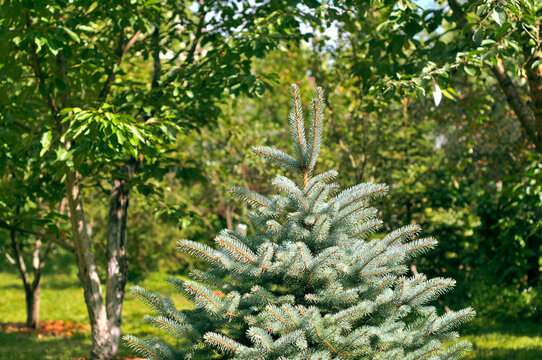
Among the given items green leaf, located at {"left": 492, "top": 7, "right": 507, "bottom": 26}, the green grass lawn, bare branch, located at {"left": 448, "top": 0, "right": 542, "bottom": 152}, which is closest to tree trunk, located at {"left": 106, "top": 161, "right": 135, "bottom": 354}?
the green grass lawn

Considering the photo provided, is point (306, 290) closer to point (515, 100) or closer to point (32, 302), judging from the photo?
point (515, 100)

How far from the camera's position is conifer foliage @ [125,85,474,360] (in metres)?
2.59

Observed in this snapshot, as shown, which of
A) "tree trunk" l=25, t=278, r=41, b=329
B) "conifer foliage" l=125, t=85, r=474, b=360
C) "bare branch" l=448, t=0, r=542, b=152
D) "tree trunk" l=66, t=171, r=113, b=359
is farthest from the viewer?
"tree trunk" l=25, t=278, r=41, b=329

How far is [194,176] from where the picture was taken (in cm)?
686

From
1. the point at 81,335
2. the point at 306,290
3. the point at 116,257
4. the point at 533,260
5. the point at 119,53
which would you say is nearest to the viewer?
the point at 306,290

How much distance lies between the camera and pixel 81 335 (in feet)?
30.2

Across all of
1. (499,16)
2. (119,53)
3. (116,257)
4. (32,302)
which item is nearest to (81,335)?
(32,302)

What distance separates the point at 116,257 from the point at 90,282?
0.53 metres

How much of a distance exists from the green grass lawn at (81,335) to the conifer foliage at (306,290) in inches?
187

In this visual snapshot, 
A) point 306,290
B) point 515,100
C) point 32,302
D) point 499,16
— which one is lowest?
point 32,302

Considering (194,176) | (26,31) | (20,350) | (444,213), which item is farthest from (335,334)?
(444,213)

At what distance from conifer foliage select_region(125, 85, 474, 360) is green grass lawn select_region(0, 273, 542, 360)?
4759mm

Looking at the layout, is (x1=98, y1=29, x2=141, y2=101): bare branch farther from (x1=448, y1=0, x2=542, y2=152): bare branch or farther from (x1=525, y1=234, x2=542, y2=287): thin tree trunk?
(x1=525, y1=234, x2=542, y2=287): thin tree trunk

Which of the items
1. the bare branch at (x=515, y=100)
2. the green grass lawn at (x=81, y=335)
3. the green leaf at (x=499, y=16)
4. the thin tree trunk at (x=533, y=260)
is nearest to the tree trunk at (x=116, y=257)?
the green grass lawn at (x=81, y=335)
